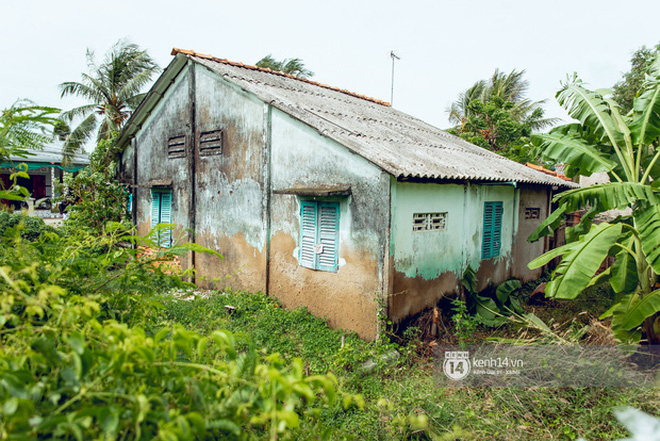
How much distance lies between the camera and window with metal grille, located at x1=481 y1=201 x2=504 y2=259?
26.2 ft

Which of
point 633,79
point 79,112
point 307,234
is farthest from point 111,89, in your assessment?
point 633,79

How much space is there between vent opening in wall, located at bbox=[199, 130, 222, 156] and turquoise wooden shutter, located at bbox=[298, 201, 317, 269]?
2764 mm

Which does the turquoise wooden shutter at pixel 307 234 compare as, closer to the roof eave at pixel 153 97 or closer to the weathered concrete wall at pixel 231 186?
the weathered concrete wall at pixel 231 186

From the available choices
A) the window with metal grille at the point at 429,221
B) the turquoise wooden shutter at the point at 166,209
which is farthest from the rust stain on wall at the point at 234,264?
the window with metal grille at the point at 429,221

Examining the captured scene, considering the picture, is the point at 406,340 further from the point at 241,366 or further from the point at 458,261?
the point at 241,366

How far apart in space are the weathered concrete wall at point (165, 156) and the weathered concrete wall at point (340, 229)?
9.43 ft

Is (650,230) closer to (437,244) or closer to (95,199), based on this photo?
(437,244)

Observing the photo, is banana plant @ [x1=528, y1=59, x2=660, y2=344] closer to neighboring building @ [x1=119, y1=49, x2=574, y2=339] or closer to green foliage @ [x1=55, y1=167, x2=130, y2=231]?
neighboring building @ [x1=119, y1=49, x2=574, y2=339]

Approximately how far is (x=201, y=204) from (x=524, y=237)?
7660mm

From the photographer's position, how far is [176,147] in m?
9.34

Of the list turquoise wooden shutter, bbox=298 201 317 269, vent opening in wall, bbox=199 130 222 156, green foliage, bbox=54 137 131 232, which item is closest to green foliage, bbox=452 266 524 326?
turquoise wooden shutter, bbox=298 201 317 269

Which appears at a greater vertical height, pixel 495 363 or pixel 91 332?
pixel 91 332

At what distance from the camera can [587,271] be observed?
439cm

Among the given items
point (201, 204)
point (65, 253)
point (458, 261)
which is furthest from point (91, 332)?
point (201, 204)
